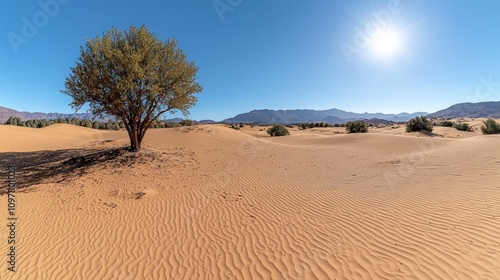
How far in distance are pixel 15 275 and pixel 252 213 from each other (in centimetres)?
578

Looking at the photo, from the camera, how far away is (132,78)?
12875mm

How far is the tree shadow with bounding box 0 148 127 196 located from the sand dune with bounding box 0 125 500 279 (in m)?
0.19

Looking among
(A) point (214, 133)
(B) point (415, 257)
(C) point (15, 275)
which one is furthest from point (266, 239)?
(A) point (214, 133)

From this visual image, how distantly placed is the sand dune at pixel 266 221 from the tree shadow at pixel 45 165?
0.19 m

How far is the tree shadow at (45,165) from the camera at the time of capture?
10.7 metres

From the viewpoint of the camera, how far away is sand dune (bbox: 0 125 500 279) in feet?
14.9

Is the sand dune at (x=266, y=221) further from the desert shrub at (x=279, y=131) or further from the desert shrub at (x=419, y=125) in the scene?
the desert shrub at (x=279, y=131)

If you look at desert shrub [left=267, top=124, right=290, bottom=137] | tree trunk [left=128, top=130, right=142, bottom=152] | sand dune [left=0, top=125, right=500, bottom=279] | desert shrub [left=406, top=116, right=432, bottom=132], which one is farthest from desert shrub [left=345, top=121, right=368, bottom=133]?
tree trunk [left=128, top=130, right=142, bottom=152]

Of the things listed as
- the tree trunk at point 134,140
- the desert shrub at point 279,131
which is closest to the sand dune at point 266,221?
the tree trunk at point 134,140

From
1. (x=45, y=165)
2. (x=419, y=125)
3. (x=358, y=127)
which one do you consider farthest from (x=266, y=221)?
(x=358, y=127)

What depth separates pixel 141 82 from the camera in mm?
13672

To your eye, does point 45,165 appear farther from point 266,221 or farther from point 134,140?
point 266,221

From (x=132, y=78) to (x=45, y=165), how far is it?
24.5ft

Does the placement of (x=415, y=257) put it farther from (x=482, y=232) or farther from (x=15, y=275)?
(x=15, y=275)
